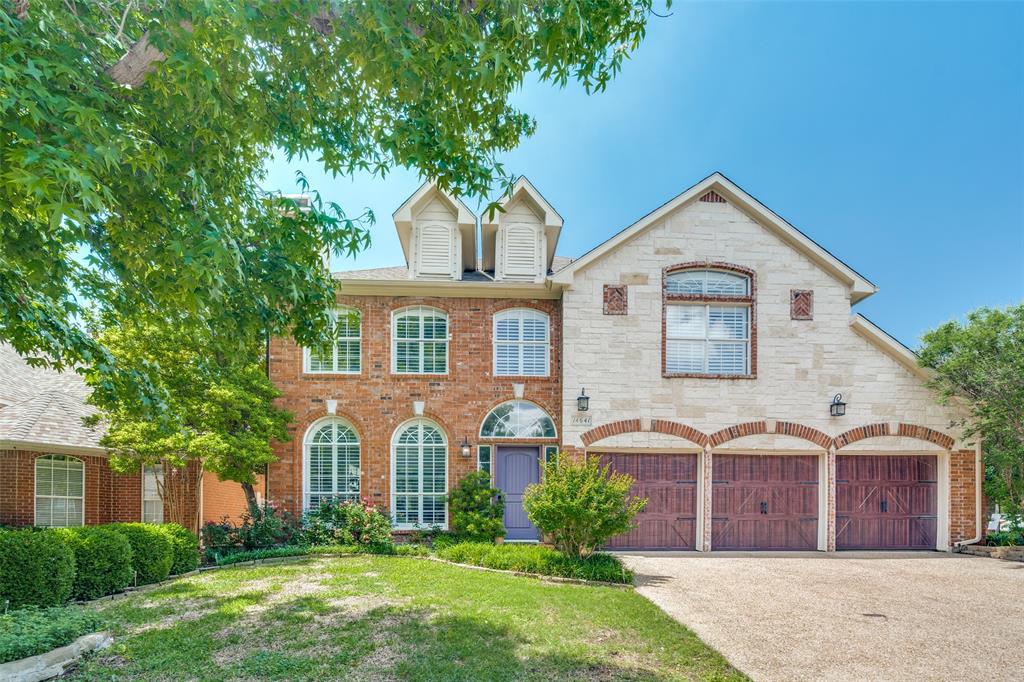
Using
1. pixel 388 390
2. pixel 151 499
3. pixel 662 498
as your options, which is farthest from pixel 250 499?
pixel 662 498

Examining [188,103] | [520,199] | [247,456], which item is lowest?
[247,456]

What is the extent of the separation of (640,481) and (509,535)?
332 centimetres

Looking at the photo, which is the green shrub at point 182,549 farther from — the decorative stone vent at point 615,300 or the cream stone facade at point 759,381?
the decorative stone vent at point 615,300

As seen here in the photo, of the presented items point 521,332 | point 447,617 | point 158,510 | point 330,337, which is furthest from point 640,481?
point 158,510

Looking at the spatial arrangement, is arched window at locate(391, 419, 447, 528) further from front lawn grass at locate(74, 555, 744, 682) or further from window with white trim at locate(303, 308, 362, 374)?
front lawn grass at locate(74, 555, 744, 682)

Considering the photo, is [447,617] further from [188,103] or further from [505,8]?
[505,8]

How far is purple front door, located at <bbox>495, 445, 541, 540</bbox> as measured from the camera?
12.9 metres

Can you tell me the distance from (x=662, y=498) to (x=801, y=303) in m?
5.68

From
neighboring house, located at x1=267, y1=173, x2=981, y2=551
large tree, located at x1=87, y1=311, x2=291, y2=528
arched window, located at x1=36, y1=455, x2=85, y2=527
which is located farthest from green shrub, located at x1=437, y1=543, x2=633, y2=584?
arched window, located at x1=36, y1=455, x2=85, y2=527

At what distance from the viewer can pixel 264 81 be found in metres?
5.45

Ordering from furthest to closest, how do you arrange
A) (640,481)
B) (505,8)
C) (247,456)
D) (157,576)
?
(640,481) < (247,456) < (157,576) < (505,8)

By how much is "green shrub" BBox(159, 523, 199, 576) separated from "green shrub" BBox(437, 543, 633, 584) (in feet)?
15.2

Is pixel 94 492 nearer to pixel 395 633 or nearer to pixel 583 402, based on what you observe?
pixel 395 633

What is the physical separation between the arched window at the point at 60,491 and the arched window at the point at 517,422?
9520mm
